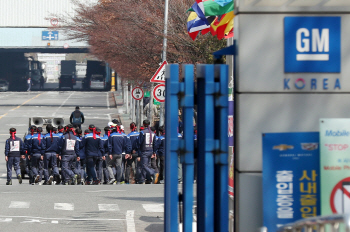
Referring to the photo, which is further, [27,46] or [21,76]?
[21,76]

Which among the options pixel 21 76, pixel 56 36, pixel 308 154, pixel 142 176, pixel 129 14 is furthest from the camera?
pixel 21 76

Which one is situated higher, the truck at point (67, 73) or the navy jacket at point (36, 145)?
the truck at point (67, 73)

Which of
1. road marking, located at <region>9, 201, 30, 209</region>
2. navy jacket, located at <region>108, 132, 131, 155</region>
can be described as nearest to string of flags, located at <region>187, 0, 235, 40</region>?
road marking, located at <region>9, 201, 30, 209</region>

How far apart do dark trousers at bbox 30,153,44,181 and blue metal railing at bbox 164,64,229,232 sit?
1411cm

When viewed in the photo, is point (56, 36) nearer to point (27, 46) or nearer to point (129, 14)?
point (27, 46)

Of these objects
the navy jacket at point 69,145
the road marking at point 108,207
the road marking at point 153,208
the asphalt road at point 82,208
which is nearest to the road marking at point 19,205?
the asphalt road at point 82,208

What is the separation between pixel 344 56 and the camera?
17.1 ft

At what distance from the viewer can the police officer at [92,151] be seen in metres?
18.8

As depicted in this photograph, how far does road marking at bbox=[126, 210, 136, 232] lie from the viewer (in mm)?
10727

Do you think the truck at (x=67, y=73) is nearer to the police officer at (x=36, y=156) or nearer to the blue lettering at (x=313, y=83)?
the police officer at (x=36, y=156)

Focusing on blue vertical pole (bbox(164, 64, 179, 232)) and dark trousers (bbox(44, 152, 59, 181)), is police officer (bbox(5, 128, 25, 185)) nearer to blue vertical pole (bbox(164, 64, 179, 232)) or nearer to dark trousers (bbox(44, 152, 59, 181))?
dark trousers (bbox(44, 152, 59, 181))

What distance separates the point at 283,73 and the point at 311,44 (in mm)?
313

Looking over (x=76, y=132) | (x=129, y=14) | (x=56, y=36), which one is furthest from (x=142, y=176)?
(x=56, y=36)

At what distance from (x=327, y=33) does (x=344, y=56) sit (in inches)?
9.5
